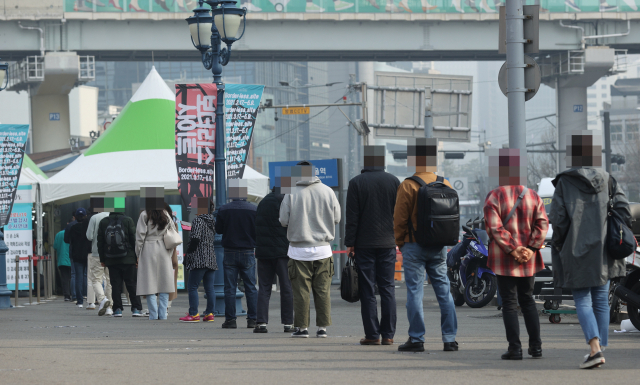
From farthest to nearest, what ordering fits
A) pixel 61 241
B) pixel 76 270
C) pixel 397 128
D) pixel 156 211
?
pixel 397 128 < pixel 61 241 < pixel 76 270 < pixel 156 211

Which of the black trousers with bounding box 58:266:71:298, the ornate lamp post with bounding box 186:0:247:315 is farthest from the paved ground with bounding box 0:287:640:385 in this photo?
the black trousers with bounding box 58:266:71:298

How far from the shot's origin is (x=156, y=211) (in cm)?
1286

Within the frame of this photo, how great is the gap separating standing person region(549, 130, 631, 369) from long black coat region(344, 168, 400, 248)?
1842 mm

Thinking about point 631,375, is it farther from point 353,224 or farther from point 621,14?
point 621,14

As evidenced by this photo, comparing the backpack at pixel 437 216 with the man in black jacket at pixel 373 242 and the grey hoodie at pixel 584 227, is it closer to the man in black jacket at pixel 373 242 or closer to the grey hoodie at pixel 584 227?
the man in black jacket at pixel 373 242

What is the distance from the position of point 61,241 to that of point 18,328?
7647 millimetres

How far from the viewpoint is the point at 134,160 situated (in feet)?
66.5

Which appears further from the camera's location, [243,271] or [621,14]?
[621,14]

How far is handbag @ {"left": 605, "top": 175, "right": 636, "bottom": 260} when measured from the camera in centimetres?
692

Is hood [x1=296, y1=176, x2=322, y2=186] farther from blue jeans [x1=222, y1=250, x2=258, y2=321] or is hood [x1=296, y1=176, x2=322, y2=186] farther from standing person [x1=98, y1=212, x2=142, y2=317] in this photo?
standing person [x1=98, y1=212, x2=142, y2=317]

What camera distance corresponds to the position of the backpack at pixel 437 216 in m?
7.75

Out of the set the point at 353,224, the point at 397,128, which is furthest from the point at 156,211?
the point at 397,128

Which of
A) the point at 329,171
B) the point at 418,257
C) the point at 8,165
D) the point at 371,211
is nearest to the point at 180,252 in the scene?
the point at 329,171

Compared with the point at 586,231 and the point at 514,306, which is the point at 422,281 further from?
the point at 586,231
